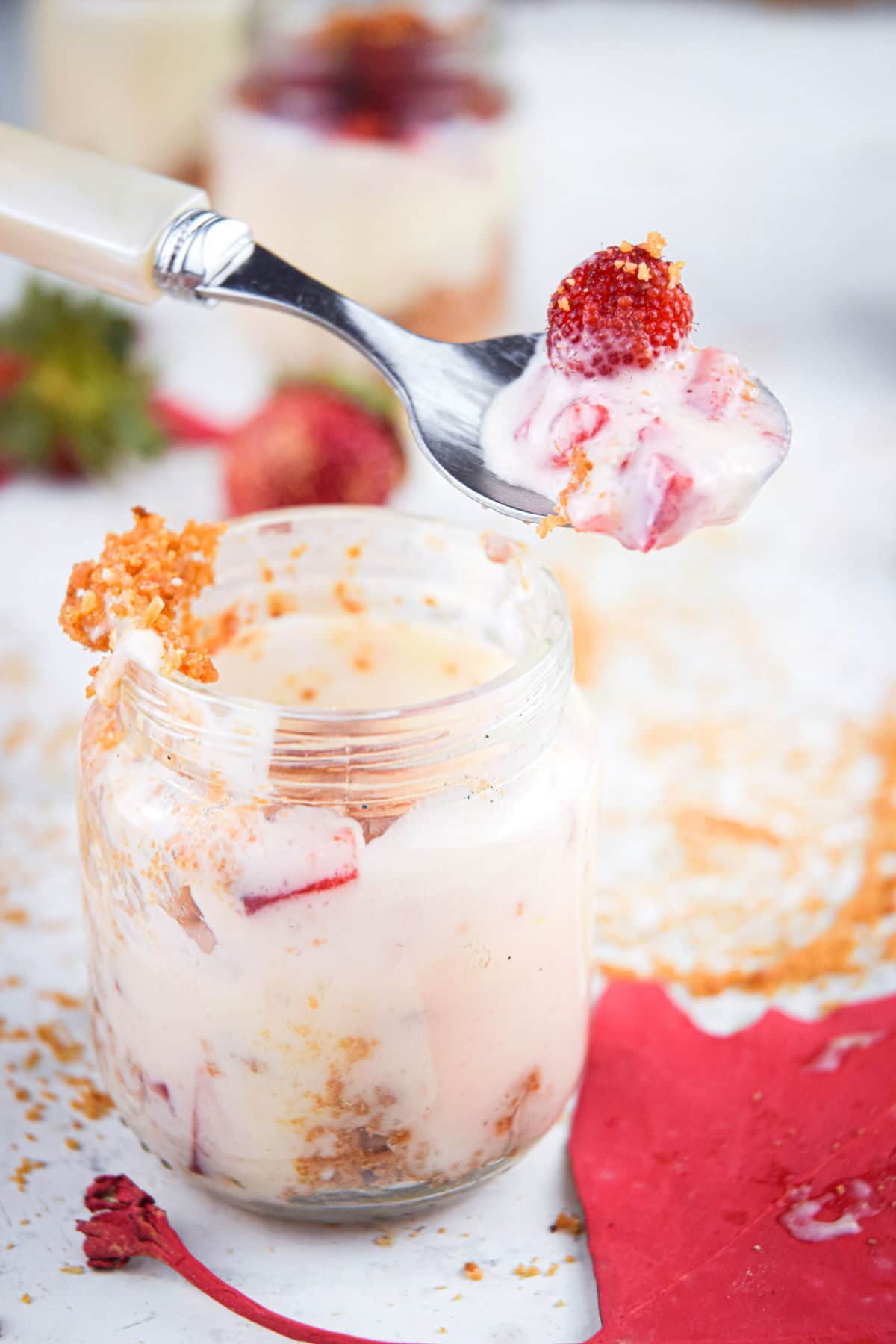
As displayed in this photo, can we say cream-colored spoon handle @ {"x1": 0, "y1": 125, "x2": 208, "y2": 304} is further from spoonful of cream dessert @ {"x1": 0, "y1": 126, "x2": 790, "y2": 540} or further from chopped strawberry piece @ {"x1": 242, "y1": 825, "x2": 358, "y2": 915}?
chopped strawberry piece @ {"x1": 242, "y1": 825, "x2": 358, "y2": 915}

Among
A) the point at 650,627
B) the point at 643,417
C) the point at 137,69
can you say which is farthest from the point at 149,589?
the point at 137,69

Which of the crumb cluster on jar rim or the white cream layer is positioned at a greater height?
the white cream layer

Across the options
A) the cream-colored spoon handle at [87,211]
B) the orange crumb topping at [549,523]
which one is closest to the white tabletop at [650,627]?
the orange crumb topping at [549,523]

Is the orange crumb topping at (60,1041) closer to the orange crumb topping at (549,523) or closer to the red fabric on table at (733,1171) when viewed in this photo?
the red fabric on table at (733,1171)

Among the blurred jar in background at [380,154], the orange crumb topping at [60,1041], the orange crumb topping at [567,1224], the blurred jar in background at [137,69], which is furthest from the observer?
the blurred jar in background at [137,69]

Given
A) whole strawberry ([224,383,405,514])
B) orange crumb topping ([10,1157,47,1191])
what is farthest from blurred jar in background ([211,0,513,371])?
orange crumb topping ([10,1157,47,1191])

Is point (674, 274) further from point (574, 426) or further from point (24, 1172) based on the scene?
point (24, 1172)

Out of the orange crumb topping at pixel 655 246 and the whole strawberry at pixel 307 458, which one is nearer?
the orange crumb topping at pixel 655 246
